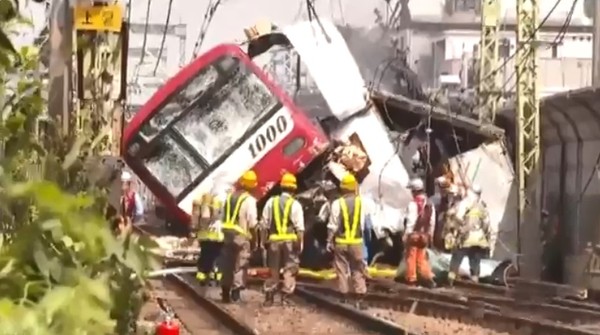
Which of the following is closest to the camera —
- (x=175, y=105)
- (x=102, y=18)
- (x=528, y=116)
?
(x=102, y=18)

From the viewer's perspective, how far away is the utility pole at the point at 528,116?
22.0ft

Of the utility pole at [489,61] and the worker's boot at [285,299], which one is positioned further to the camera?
the utility pole at [489,61]

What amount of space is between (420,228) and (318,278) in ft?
2.71

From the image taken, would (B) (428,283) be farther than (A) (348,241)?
Yes

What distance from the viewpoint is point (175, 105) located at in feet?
19.6

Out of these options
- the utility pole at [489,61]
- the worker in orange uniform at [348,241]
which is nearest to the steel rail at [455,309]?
the worker in orange uniform at [348,241]

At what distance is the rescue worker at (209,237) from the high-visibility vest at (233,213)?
80mm

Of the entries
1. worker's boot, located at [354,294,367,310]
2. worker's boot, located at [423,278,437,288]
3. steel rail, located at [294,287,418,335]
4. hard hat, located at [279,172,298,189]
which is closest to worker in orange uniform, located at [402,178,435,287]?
Result: worker's boot, located at [423,278,437,288]

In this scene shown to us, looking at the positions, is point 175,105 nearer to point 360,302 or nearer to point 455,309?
point 360,302

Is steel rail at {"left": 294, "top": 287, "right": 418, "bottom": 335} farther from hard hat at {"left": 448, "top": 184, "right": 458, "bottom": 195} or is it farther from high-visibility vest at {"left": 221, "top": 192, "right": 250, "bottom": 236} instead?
hard hat at {"left": 448, "top": 184, "right": 458, "bottom": 195}

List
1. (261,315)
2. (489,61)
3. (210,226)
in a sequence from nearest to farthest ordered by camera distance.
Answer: (261,315) → (210,226) → (489,61)

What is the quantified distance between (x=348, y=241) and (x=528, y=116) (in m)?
2.38

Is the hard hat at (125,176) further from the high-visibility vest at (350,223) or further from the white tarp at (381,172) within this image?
the white tarp at (381,172)

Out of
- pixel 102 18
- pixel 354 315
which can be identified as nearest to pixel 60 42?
pixel 102 18
